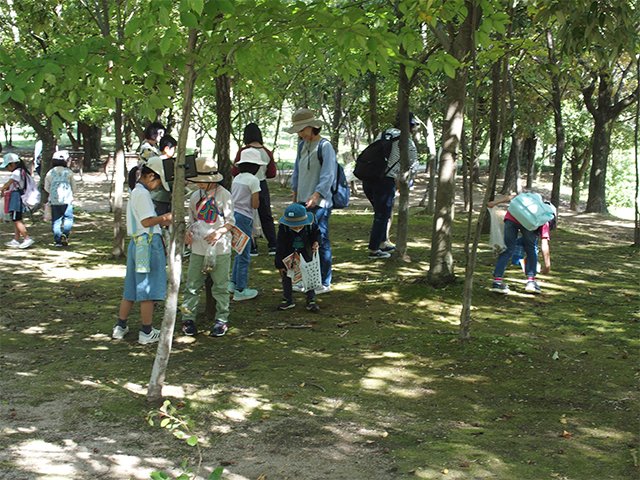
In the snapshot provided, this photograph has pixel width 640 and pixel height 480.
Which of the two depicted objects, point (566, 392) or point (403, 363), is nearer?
point (566, 392)

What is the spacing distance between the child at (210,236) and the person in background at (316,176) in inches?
57.8

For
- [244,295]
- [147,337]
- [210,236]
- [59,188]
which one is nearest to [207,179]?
[210,236]

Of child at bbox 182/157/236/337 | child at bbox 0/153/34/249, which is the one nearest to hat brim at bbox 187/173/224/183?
child at bbox 182/157/236/337

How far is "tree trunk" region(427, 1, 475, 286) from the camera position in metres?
6.91

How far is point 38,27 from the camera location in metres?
6.05

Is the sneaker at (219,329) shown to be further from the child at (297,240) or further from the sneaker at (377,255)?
the sneaker at (377,255)

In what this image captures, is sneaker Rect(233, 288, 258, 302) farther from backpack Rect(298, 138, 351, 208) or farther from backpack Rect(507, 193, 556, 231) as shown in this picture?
backpack Rect(507, 193, 556, 231)

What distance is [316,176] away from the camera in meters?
7.58

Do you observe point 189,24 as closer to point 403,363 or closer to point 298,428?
point 298,428

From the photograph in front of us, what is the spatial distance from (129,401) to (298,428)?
137 cm

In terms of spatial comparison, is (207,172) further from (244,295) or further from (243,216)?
(244,295)

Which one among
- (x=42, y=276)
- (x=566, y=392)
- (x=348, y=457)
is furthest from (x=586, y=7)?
(x=42, y=276)

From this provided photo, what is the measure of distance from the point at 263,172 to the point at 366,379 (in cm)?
488

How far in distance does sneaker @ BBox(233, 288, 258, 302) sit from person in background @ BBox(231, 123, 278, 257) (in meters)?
1.73
